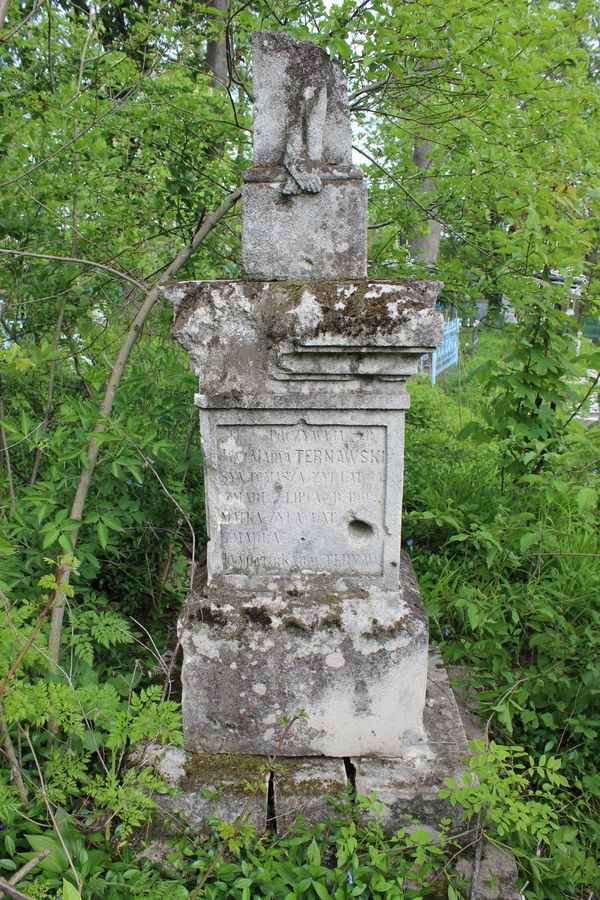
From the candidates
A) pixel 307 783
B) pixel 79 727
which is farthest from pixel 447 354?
pixel 79 727

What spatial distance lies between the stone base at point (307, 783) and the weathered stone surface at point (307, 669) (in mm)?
47

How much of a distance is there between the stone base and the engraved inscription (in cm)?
66

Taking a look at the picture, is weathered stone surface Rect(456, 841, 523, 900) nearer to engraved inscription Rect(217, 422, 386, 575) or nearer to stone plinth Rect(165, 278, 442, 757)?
stone plinth Rect(165, 278, 442, 757)

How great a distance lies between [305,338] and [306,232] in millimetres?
394

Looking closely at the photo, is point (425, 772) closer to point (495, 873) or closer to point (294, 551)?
point (495, 873)

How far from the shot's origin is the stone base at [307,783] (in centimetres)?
203

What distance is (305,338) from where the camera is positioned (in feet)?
6.20

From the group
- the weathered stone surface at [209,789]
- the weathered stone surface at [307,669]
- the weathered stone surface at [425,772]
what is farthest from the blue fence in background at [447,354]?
the weathered stone surface at [209,789]

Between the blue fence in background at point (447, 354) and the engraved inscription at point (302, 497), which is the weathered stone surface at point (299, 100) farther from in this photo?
the blue fence in background at point (447, 354)

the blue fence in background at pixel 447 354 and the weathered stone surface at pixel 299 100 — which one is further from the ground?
the weathered stone surface at pixel 299 100

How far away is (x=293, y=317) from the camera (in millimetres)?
1891

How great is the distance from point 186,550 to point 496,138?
2.58 meters

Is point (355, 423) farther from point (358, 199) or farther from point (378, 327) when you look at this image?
point (358, 199)

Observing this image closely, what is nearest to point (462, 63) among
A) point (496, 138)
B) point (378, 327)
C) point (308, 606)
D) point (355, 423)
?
point (496, 138)
